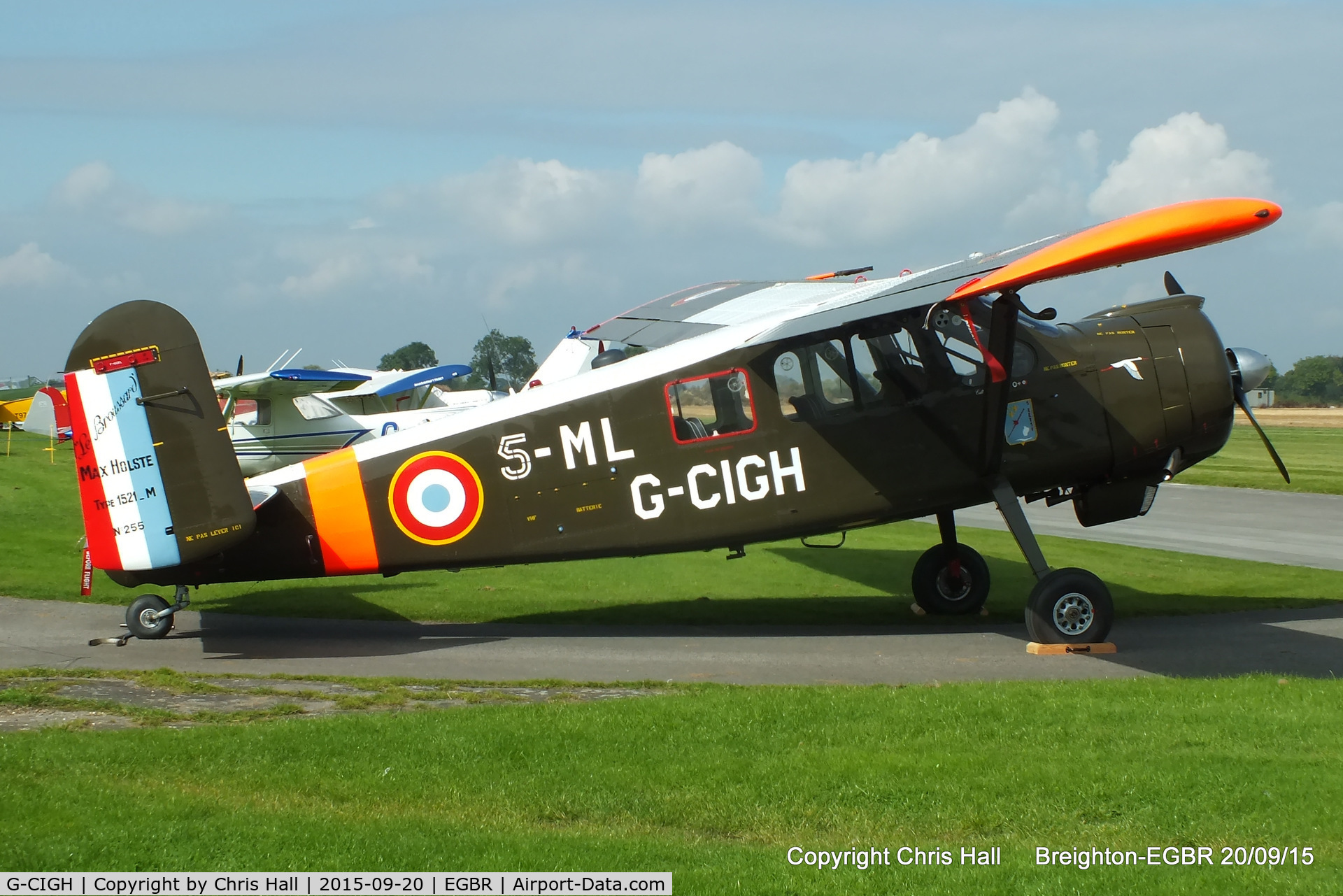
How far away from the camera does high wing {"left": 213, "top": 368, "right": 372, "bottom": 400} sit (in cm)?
2650

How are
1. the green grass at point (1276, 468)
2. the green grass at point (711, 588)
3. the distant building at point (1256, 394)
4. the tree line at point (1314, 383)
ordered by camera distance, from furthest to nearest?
the tree line at point (1314, 383) → the green grass at point (1276, 468) → the green grass at point (711, 588) → the distant building at point (1256, 394)

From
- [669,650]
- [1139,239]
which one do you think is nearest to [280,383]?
[669,650]

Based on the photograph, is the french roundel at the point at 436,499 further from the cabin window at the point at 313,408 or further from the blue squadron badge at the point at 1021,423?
the cabin window at the point at 313,408

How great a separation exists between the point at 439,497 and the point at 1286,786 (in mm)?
7834

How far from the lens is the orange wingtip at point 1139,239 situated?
797 centimetres

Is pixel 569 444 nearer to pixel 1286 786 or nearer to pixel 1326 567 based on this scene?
pixel 1286 786

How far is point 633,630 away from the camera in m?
12.4

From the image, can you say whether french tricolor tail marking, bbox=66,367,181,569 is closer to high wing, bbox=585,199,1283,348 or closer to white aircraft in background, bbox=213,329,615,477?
high wing, bbox=585,199,1283,348

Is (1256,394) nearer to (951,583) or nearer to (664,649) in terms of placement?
(951,583)

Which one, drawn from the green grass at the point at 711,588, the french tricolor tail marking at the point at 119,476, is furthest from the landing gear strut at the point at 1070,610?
the french tricolor tail marking at the point at 119,476

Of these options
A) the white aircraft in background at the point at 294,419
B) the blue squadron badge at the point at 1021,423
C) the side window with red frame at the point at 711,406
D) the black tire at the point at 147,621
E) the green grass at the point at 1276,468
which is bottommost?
the green grass at the point at 1276,468

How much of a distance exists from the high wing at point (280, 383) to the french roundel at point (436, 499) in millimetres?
16638

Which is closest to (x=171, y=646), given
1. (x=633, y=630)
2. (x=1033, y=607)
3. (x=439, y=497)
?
(x=439, y=497)

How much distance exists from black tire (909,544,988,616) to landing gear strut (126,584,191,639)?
829cm
